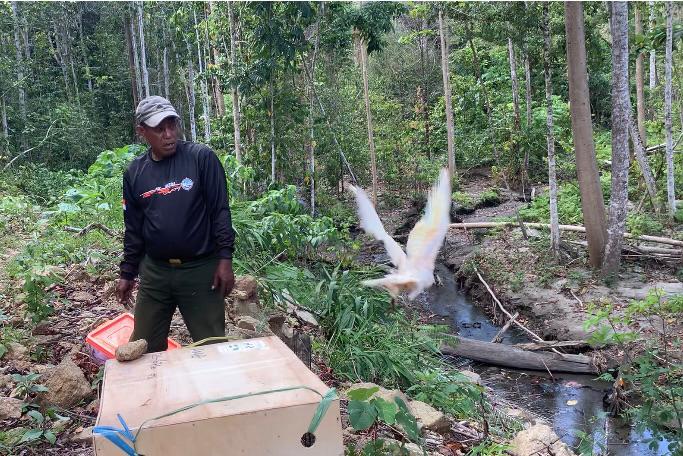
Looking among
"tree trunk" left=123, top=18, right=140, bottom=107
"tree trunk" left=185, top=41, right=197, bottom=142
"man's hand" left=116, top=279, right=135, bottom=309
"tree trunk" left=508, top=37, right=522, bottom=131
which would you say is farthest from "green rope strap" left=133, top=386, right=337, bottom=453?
"tree trunk" left=185, top=41, right=197, bottom=142

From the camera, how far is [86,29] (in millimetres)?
22719

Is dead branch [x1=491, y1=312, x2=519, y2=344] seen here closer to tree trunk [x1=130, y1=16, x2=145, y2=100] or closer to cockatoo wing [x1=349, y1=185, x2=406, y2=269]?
cockatoo wing [x1=349, y1=185, x2=406, y2=269]

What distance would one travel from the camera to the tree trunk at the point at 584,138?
836 centimetres

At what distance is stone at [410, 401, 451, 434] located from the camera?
3.26 meters

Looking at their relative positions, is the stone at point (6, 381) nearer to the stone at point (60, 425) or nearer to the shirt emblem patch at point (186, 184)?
the stone at point (60, 425)

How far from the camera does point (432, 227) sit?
11.8 feet

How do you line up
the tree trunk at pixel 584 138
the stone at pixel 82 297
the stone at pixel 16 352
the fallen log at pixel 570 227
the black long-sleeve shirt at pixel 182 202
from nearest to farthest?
the black long-sleeve shirt at pixel 182 202 < the stone at pixel 16 352 < the stone at pixel 82 297 < the tree trunk at pixel 584 138 < the fallen log at pixel 570 227

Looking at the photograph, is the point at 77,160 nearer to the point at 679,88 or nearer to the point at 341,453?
the point at 679,88

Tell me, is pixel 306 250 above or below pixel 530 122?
below

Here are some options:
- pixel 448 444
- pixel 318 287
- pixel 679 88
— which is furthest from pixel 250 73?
pixel 679 88

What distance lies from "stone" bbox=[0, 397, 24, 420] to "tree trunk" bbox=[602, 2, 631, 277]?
756cm

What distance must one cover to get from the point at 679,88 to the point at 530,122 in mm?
3216

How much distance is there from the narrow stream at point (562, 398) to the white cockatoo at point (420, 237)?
5.68 feet

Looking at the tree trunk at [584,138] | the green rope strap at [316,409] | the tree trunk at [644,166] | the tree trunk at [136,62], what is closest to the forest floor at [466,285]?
the tree trunk at [584,138]
